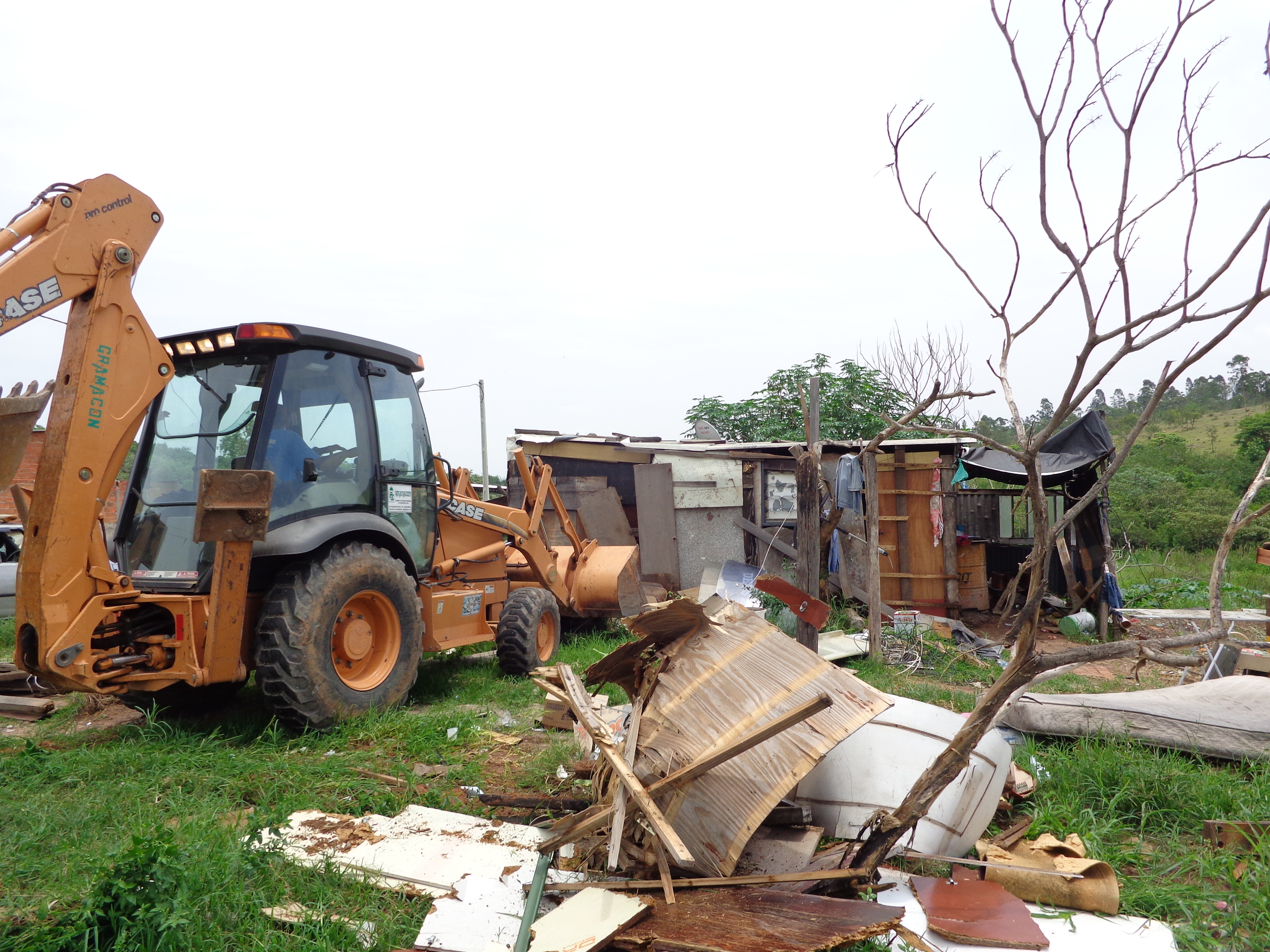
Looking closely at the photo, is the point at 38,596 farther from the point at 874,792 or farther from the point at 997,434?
the point at 997,434

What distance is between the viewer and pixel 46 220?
158 inches

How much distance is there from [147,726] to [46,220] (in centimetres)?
292

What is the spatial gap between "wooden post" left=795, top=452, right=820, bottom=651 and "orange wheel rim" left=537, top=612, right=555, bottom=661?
2.56 meters

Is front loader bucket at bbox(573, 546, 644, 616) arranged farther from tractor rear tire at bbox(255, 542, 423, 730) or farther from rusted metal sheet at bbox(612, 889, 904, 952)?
rusted metal sheet at bbox(612, 889, 904, 952)

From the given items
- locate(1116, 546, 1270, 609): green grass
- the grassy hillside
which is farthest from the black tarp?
the grassy hillside

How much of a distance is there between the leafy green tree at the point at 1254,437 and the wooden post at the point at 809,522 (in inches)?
711

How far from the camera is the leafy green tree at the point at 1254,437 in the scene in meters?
19.0

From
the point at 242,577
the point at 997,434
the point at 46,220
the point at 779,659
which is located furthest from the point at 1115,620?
the point at 997,434

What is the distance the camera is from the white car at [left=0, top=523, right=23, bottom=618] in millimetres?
8305

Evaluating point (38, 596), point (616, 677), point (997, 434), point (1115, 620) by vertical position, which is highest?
point (997, 434)

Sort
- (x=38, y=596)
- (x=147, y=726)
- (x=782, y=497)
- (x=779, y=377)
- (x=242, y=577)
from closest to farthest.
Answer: (x=38, y=596)
(x=242, y=577)
(x=147, y=726)
(x=782, y=497)
(x=779, y=377)

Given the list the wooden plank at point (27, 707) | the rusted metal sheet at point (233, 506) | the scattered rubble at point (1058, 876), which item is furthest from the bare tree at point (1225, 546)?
the wooden plank at point (27, 707)

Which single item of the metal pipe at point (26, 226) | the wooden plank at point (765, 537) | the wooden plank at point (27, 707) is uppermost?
the metal pipe at point (26, 226)

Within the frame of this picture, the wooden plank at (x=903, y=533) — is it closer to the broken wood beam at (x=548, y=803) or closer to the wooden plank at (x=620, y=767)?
the broken wood beam at (x=548, y=803)
